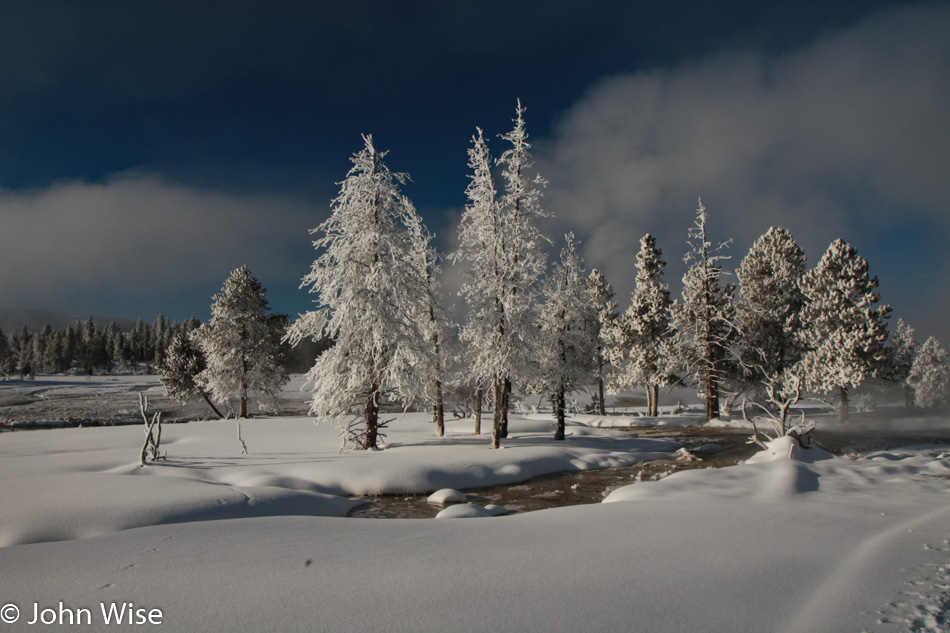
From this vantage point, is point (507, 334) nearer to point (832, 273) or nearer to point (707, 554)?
point (707, 554)

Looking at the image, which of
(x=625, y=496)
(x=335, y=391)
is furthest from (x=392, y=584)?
(x=335, y=391)

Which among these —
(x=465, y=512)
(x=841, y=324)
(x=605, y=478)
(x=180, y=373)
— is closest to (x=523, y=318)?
(x=605, y=478)

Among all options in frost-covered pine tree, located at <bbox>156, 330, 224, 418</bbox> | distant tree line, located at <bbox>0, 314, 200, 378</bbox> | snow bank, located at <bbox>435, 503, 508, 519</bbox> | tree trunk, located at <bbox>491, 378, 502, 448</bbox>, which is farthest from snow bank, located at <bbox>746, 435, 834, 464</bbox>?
distant tree line, located at <bbox>0, 314, 200, 378</bbox>

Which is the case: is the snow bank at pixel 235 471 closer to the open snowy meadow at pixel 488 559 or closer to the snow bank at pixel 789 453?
the open snowy meadow at pixel 488 559

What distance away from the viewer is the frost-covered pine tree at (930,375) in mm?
57156

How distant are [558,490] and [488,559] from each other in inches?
341

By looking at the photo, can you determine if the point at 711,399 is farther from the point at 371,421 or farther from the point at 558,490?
the point at 371,421

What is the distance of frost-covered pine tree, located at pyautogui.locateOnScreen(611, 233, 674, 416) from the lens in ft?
128

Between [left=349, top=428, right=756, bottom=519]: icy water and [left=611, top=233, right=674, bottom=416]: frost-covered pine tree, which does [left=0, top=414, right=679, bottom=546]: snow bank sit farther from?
[left=611, top=233, right=674, bottom=416]: frost-covered pine tree

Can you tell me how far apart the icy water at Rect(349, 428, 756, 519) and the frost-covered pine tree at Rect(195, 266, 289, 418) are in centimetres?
2646

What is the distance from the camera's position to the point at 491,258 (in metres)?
19.4

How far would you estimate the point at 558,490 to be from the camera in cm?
1366

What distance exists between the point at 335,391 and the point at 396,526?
1075 centimetres

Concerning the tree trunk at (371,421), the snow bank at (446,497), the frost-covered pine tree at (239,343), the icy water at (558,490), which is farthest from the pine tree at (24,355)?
the snow bank at (446,497)
